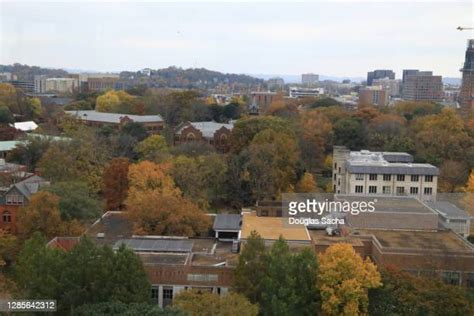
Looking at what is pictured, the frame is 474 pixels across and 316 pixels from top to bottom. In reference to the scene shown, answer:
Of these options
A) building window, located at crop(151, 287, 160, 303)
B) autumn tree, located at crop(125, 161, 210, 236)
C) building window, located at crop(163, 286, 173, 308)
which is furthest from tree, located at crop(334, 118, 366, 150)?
building window, located at crop(151, 287, 160, 303)

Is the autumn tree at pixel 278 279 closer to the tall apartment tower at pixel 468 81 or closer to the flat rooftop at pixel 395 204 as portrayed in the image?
the flat rooftop at pixel 395 204

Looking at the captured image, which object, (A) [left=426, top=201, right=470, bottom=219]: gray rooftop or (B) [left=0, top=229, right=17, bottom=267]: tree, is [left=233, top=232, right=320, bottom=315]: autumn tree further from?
(A) [left=426, top=201, right=470, bottom=219]: gray rooftop

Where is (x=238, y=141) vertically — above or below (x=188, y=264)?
above

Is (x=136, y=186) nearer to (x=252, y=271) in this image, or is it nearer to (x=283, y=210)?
(x=283, y=210)

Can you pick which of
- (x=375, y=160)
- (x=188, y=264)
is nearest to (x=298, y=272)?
(x=188, y=264)

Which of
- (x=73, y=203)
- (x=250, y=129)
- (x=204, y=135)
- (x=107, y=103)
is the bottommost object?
(x=73, y=203)

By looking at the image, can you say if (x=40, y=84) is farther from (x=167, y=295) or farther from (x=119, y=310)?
(x=119, y=310)

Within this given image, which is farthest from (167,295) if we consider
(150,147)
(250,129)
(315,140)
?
(315,140)
